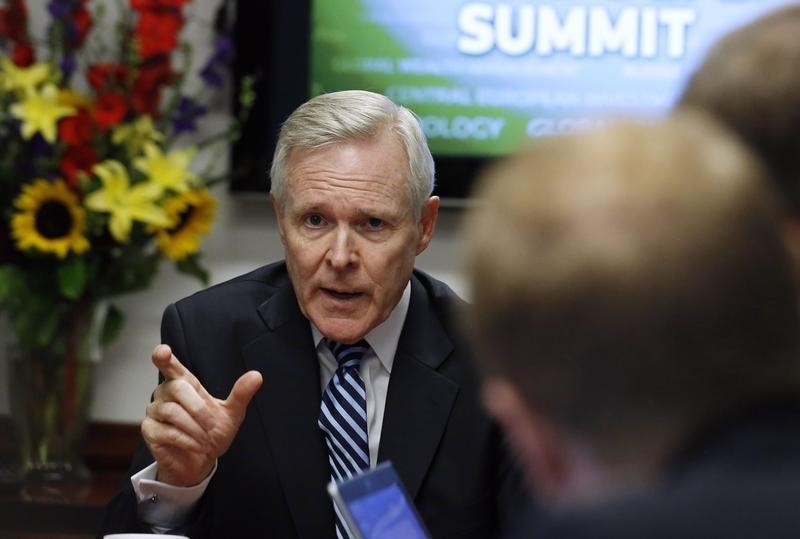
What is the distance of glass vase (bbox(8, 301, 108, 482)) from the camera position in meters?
3.23

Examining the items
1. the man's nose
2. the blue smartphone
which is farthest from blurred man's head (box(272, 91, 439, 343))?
the blue smartphone

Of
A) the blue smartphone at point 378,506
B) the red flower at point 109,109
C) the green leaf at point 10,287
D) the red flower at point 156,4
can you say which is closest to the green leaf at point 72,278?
the green leaf at point 10,287

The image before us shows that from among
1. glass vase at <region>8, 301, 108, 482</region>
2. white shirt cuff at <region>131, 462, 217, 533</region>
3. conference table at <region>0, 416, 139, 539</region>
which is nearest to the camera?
white shirt cuff at <region>131, 462, 217, 533</region>

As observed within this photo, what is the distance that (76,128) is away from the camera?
3.19 m

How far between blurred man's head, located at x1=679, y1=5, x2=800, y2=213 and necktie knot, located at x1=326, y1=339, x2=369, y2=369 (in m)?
1.27

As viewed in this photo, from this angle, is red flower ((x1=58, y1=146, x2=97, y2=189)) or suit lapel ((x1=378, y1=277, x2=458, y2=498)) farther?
red flower ((x1=58, y1=146, x2=97, y2=189))

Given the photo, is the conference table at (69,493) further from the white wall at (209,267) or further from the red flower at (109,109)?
the red flower at (109,109)

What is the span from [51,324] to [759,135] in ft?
8.57

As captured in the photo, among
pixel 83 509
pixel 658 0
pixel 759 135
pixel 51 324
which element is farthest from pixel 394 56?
pixel 759 135

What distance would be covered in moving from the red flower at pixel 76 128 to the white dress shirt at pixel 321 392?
1.32 m

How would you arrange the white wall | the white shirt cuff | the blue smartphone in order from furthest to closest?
the white wall
the white shirt cuff
the blue smartphone

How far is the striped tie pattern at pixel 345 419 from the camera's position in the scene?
2020 millimetres

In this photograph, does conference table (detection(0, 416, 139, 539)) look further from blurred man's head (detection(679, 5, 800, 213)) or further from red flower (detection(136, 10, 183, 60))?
blurred man's head (detection(679, 5, 800, 213))

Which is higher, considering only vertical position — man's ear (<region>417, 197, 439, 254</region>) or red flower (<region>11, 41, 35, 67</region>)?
red flower (<region>11, 41, 35, 67</region>)
